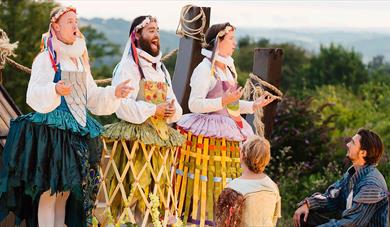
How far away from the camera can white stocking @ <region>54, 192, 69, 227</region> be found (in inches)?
227

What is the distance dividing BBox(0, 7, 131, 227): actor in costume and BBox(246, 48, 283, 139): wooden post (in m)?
1.93

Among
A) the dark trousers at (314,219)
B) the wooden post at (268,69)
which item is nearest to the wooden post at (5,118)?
the dark trousers at (314,219)

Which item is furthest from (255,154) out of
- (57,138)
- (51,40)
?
(51,40)

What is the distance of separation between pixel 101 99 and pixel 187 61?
1407 millimetres

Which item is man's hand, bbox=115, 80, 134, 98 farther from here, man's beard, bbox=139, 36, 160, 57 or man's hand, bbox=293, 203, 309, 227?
man's hand, bbox=293, 203, 309, 227

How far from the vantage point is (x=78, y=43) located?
5746mm

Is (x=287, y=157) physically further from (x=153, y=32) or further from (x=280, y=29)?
(x=280, y=29)

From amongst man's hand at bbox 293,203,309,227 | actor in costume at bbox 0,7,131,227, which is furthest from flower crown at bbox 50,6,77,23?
man's hand at bbox 293,203,309,227

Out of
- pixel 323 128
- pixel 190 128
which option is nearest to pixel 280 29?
pixel 323 128

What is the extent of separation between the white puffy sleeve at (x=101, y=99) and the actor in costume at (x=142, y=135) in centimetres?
19

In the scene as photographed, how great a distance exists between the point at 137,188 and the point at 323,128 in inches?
191

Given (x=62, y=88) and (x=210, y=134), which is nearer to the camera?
(x=62, y=88)

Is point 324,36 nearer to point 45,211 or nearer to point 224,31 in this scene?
point 224,31

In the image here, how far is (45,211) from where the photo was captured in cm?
562
